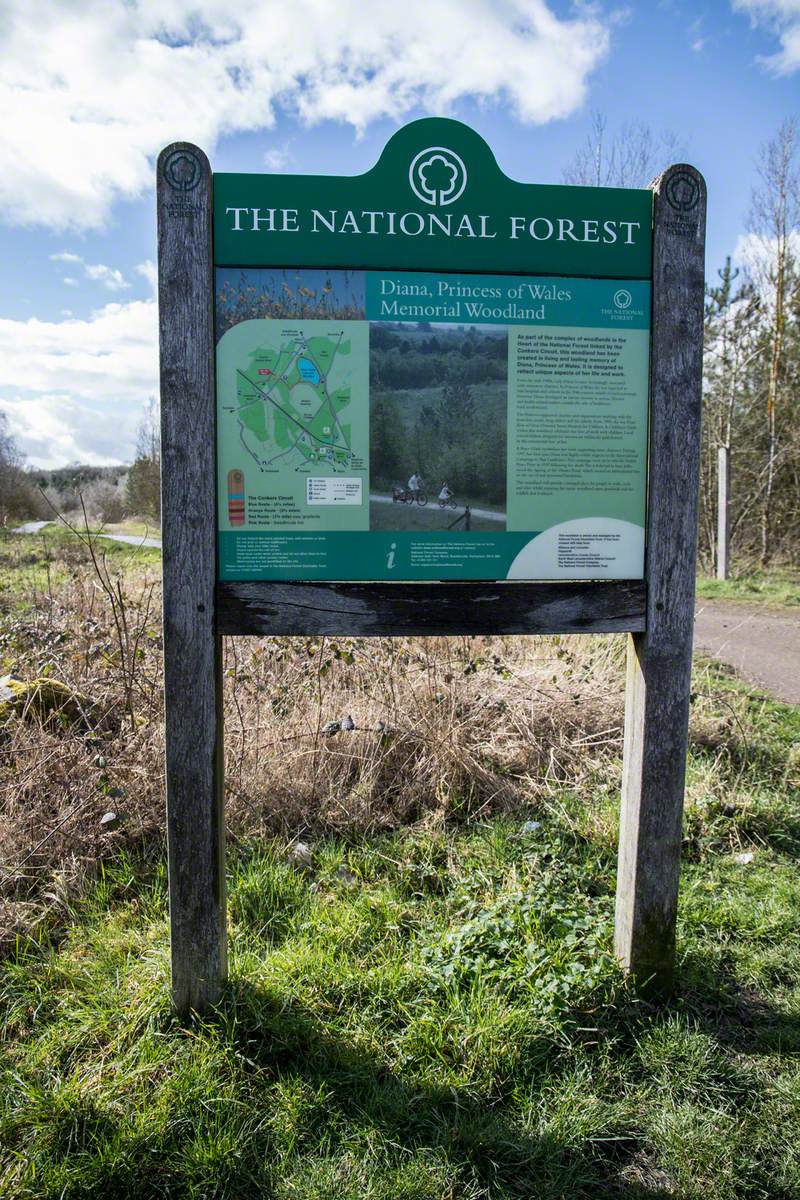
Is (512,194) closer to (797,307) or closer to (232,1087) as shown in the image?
(232,1087)

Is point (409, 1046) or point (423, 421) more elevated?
point (423, 421)

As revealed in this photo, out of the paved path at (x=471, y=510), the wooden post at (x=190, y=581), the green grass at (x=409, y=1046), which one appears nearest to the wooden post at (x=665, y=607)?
the green grass at (x=409, y=1046)

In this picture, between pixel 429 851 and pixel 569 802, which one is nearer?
pixel 429 851

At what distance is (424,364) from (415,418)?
0.58ft

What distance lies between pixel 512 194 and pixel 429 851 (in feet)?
9.08

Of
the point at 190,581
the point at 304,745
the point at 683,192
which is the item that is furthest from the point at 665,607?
the point at 304,745

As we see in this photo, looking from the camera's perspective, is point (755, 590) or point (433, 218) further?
point (755, 590)

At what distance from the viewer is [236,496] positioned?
253 cm

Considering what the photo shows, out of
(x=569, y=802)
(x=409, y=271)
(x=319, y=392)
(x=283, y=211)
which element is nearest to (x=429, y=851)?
(x=569, y=802)

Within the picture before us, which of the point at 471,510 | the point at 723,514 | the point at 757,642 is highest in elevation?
the point at 723,514

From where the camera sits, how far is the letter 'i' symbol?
253 cm

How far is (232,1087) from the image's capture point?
2.31 m

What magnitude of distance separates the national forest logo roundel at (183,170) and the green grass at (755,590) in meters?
10.7

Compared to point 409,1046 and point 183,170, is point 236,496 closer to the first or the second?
point 183,170
